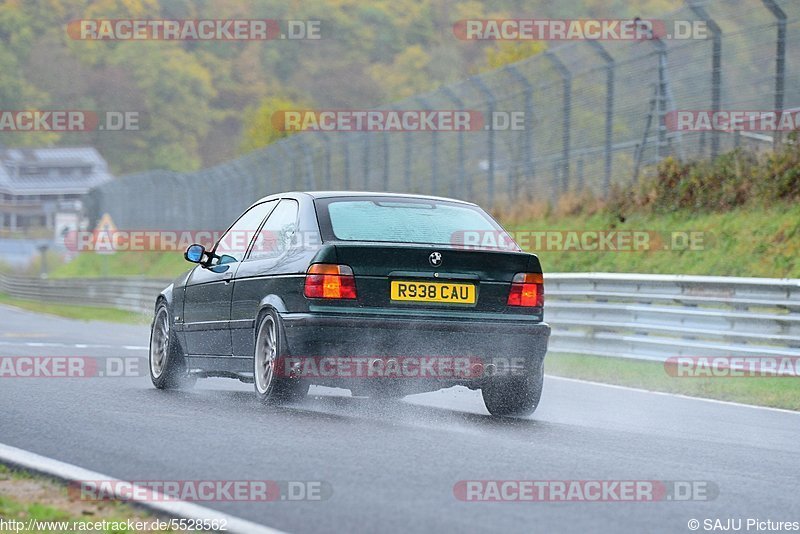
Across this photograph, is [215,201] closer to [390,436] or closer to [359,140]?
[359,140]

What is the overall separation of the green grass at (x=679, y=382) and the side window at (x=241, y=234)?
13.7ft

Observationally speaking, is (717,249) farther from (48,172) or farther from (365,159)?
(48,172)

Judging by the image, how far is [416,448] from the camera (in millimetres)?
7375

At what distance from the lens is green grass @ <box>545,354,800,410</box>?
39.1ft

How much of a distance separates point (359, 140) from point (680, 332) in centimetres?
1826

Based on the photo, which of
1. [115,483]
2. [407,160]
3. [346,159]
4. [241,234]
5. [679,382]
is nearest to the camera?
[115,483]

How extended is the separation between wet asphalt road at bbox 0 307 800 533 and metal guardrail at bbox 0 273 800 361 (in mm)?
2322

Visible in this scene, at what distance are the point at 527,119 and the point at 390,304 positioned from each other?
15732 millimetres

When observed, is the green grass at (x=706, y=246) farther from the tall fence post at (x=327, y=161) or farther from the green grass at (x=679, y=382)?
the tall fence post at (x=327, y=161)

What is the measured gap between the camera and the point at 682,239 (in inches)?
802

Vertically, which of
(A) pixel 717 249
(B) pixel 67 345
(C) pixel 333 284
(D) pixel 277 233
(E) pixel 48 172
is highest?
(E) pixel 48 172

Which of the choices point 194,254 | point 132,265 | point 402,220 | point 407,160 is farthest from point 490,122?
point 132,265

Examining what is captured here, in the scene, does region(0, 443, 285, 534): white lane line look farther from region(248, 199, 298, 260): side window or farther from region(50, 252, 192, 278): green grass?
region(50, 252, 192, 278): green grass

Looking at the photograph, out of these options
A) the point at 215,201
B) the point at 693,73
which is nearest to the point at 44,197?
the point at 215,201
